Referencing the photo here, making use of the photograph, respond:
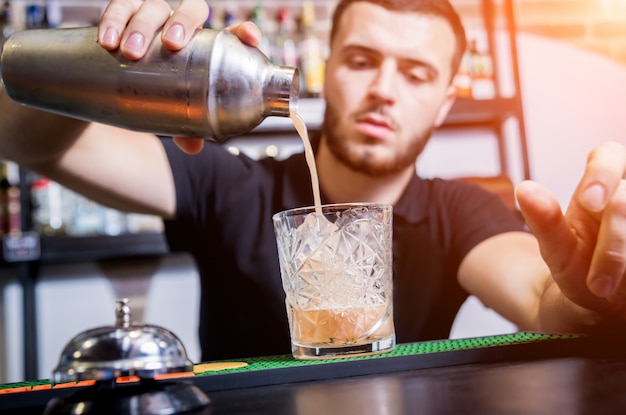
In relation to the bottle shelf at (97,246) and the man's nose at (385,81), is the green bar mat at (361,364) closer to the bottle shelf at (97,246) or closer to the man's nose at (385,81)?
the man's nose at (385,81)

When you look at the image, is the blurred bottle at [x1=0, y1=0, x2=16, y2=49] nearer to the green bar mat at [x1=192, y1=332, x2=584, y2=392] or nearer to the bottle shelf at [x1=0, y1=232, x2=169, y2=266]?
the bottle shelf at [x1=0, y1=232, x2=169, y2=266]

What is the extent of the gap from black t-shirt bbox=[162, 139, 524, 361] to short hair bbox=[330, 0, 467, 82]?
0.37 metres

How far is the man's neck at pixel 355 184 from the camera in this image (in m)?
1.56

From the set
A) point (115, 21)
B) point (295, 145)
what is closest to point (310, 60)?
point (295, 145)

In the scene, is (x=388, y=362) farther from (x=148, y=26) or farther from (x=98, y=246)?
(x=98, y=246)

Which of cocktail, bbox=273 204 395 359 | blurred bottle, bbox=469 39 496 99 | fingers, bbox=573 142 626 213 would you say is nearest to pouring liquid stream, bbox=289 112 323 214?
cocktail, bbox=273 204 395 359

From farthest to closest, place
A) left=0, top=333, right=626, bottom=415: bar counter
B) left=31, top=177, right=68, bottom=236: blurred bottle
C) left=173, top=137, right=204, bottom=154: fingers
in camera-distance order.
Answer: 1. left=31, top=177, right=68, bottom=236: blurred bottle
2. left=173, top=137, right=204, bottom=154: fingers
3. left=0, top=333, right=626, bottom=415: bar counter

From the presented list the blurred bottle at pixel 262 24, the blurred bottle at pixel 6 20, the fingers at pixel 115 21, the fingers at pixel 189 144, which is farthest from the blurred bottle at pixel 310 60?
the fingers at pixel 115 21

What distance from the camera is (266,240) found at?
A: 144cm

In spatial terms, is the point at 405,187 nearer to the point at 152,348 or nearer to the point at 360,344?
the point at 360,344

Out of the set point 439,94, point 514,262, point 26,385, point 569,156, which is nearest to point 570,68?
point 569,156

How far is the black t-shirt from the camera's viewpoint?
1.40 meters

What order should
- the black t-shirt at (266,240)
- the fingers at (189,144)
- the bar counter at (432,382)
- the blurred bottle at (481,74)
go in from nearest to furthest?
1. the bar counter at (432,382)
2. the fingers at (189,144)
3. the black t-shirt at (266,240)
4. the blurred bottle at (481,74)

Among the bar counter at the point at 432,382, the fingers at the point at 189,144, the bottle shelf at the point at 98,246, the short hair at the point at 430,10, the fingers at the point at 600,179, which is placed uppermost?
the short hair at the point at 430,10
